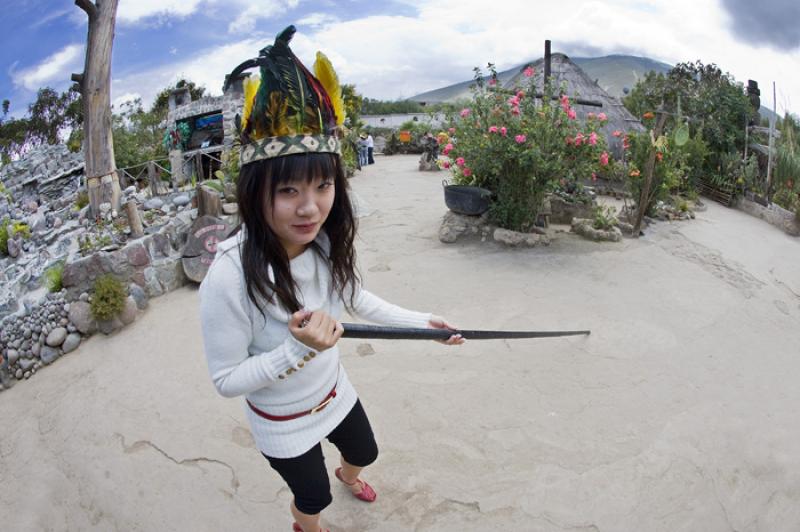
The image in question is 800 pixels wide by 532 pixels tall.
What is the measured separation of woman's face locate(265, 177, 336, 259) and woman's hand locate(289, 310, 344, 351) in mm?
226

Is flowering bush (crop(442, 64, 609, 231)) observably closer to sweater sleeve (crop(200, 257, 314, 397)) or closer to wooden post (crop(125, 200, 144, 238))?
wooden post (crop(125, 200, 144, 238))

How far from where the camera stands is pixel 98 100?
7.02 m

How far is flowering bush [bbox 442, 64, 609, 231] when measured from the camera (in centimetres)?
498

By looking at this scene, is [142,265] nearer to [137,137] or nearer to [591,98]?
[591,98]

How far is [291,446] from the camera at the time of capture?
56.3 inches

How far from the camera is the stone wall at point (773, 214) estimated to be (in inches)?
270

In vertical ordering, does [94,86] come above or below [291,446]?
above

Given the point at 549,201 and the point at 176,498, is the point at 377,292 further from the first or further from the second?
the point at 549,201

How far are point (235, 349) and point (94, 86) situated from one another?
291 inches

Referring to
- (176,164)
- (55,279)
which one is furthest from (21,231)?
(55,279)

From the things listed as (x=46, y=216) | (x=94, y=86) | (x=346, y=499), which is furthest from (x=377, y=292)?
(x=46, y=216)

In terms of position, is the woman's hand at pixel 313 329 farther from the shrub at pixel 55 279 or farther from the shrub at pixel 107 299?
the shrub at pixel 55 279

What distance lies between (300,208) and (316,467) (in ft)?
2.62

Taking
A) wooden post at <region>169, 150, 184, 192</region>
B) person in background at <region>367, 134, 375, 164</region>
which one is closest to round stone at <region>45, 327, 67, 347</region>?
wooden post at <region>169, 150, 184, 192</region>
